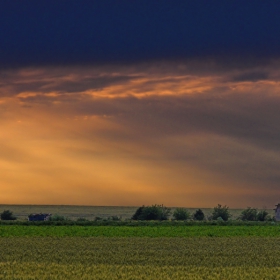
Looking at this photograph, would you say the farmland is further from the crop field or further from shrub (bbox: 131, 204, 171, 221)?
shrub (bbox: 131, 204, 171, 221)

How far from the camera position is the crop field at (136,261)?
95.8ft

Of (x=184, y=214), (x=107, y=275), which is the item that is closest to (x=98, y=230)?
(x=107, y=275)

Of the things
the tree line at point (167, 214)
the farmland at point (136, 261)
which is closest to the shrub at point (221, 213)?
the tree line at point (167, 214)

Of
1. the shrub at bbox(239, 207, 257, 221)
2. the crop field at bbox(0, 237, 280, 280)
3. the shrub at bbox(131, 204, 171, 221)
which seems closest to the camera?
the crop field at bbox(0, 237, 280, 280)

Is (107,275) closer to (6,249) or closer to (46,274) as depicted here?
(46,274)

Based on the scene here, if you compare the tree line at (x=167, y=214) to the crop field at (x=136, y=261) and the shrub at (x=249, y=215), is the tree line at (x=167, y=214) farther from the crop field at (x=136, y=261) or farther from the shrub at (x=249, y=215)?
the crop field at (x=136, y=261)

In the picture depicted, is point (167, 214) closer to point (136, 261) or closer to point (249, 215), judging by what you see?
point (249, 215)

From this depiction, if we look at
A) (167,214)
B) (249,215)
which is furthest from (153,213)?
(249,215)

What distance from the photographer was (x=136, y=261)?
1403 inches

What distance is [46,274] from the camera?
94.5ft

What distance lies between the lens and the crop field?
29.2 meters

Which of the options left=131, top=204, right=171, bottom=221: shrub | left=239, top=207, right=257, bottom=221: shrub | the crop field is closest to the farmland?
the crop field

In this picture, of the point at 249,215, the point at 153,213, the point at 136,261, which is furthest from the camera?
the point at 249,215

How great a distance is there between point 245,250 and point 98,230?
100 ft
